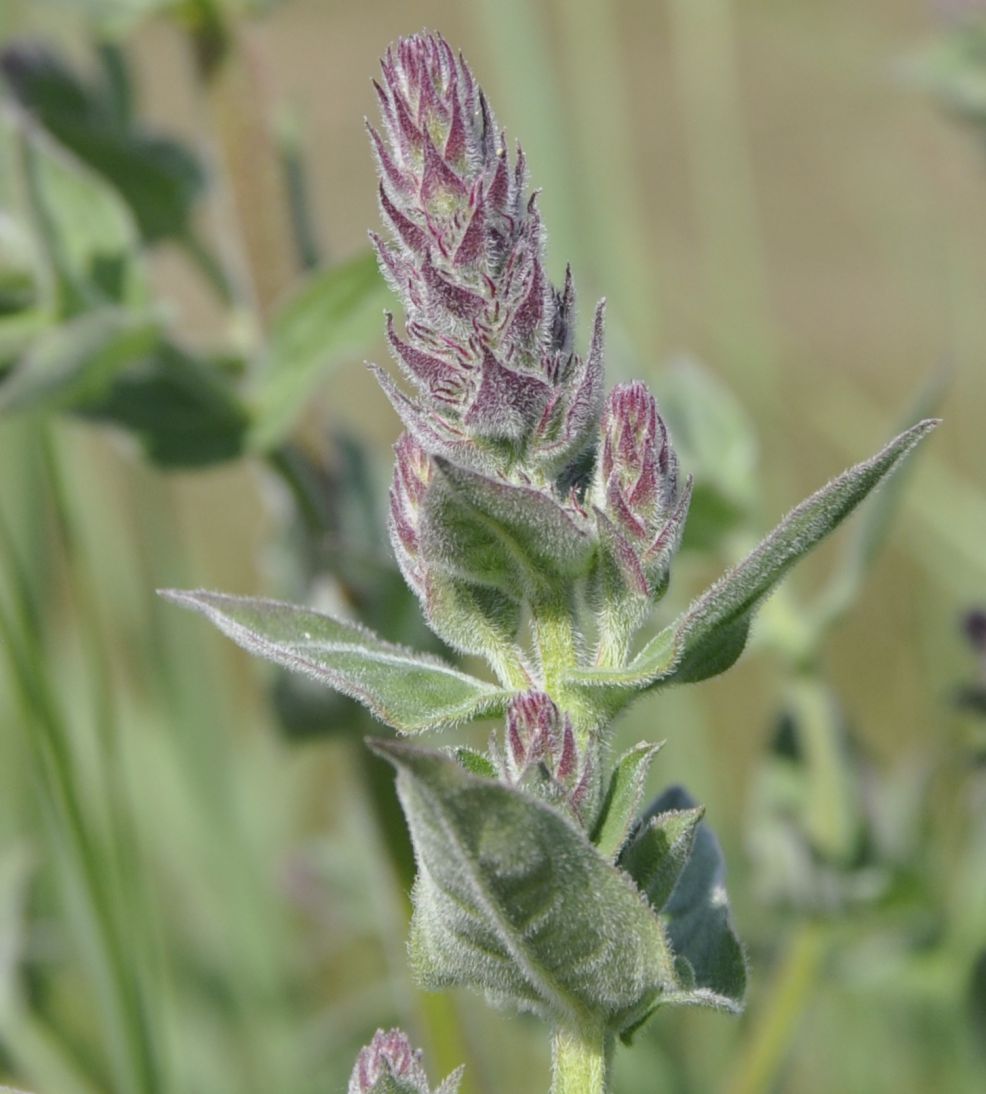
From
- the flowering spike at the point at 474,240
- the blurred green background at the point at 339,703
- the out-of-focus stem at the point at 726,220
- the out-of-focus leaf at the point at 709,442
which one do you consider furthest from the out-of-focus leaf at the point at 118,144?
the flowering spike at the point at 474,240

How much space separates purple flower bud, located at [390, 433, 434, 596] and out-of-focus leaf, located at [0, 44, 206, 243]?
697 millimetres

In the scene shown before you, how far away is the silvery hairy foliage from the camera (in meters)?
0.51

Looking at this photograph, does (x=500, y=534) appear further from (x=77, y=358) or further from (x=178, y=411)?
(x=178, y=411)

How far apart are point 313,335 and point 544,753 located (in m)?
0.63

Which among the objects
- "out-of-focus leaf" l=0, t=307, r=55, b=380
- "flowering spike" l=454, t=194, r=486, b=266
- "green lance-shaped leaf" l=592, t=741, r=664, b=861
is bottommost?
"green lance-shaped leaf" l=592, t=741, r=664, b=861

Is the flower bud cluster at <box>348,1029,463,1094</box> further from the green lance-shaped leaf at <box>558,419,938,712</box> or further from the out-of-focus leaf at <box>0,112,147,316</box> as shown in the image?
the out-of-focus leaf at <box>0,112,147,316</box>

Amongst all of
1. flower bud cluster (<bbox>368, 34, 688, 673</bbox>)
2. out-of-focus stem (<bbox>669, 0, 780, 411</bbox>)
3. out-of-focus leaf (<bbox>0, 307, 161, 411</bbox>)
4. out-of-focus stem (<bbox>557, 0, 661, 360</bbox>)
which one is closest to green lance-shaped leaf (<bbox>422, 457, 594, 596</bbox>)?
flower bud cluster (<bbox>368, 34, 688, 673</bbox>)

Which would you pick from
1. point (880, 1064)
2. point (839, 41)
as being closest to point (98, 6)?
point (839, 41)

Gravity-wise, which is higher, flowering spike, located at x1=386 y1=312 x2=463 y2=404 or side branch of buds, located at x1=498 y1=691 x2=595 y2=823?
flowering spike, located at x1=386 y1=312 x2=463 y2=404

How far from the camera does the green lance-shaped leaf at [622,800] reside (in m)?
0.54

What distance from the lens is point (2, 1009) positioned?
Result: 4.00 ft

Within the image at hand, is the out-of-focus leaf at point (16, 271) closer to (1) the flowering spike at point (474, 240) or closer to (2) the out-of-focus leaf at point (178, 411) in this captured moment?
(2) the out-of-focus leaf at point (178, 411)

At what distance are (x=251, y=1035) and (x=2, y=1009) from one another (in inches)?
14.5

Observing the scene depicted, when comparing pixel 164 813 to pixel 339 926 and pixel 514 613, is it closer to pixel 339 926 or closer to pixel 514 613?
pixel 339 926
